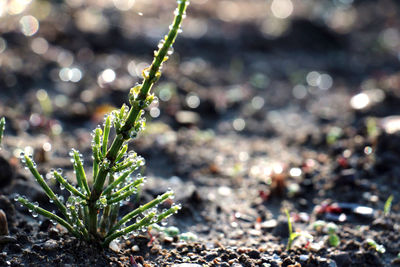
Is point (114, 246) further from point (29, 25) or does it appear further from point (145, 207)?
point (29, 25)

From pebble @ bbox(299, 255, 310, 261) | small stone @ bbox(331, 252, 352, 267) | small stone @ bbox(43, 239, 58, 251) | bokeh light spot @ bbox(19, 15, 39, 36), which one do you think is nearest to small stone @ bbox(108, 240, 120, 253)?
small stone @ bbox(43, 239, 58, 251)

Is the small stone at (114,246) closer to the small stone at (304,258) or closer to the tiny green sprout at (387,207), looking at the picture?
the small stone at (304,258)

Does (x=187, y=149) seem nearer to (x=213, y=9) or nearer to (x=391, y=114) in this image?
Result: (x=391, y=114)

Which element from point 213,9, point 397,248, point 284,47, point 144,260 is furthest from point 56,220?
point 213,9

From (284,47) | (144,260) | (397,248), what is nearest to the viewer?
(144,260)

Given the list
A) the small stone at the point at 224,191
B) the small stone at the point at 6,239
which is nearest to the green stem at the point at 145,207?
the small stone at the point at 6,239

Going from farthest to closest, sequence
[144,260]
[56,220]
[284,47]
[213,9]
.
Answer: [213,9] < [284,47] < [144,260] < [56,220]
